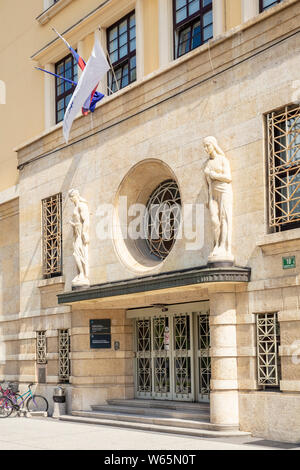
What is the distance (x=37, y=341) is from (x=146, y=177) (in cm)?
714

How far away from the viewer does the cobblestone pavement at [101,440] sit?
48.4 ft

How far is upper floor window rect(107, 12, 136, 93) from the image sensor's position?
21656mm

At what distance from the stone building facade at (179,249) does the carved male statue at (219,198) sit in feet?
0.57

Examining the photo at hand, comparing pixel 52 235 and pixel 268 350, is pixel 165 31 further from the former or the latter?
pixel 268 350

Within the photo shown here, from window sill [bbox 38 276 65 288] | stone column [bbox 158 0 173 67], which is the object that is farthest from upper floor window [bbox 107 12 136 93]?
window sill [bbox 38 276 65 288]

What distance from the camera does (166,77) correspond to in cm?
1897

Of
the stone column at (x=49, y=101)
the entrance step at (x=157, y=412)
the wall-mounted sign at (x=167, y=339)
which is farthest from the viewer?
the stone column at (x=49, y=101)

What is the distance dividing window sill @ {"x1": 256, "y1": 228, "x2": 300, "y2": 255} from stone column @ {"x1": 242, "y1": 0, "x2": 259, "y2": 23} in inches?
Answer: 199

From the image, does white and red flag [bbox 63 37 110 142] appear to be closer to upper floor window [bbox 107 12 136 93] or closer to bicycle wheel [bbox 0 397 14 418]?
upper floor window [bbox 107 12 136 93]

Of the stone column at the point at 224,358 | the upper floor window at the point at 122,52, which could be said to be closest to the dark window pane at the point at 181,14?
the upper floor window at the point at 122,52

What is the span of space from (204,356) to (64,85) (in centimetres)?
1040

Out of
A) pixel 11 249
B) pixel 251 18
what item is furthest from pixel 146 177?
pixel 11 249

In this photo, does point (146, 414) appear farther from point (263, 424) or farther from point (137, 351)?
point (263, 424)

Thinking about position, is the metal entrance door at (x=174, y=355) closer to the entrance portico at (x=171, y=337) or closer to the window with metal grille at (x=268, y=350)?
the entrance portico at (x=171, y=337)
